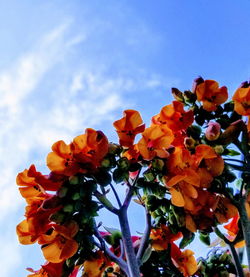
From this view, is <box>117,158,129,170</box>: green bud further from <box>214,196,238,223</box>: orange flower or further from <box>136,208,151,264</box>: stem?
<box>214,196,238,223</box>: orange flower

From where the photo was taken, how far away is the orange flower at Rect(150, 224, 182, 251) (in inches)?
72.5

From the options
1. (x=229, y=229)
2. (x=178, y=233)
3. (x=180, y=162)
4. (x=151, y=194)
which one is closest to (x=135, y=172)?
(x=151, y=194)

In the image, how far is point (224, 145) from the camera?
68.9 inches

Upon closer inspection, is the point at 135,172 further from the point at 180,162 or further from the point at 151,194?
the point at 180,162

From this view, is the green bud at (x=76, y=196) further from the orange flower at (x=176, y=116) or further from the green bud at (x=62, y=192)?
the orange flower at (x=176, y=116)

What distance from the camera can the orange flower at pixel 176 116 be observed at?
1.78m

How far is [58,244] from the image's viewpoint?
157cm

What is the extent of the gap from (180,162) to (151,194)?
0.19 m

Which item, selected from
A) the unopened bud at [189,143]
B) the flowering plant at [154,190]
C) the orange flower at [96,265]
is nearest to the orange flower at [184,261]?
the flowering plant at [154,190]

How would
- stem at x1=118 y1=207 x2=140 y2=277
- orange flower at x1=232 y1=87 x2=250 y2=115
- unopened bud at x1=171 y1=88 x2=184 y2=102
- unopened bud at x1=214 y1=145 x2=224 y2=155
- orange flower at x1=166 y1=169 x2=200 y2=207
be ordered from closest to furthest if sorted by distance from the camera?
stem at x1=118 y1=207 x2=140 y2=277, orange flower at x1=166 y1=169 x2=200 y2=207, unopened bud at x1=214 y1=145 x2=224 y2=155, orange flower at x1=232 y1=87 x2=250 y2=115, unopened bud at x1=171 y1=88 x2=184 y2=102

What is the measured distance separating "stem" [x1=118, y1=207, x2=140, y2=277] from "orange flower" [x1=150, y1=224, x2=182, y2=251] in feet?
1.07

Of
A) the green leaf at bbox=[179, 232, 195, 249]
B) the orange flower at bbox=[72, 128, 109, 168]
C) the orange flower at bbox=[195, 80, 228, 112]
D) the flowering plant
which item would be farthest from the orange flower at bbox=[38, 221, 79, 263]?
the orange flower at bbox=[195, 80, 228, 112]

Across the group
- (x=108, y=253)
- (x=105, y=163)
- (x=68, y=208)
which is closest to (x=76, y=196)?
(x=68, y=208)

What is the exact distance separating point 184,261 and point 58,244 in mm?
611
